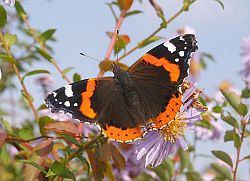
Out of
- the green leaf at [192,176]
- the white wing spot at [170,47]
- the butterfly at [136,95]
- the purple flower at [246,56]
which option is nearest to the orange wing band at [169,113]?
the butterfly at [136,95]

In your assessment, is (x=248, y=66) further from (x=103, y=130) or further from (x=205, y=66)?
(x=103, y=130)

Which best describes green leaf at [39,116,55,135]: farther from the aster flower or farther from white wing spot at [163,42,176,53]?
white wing spot at [163,42,176,53]

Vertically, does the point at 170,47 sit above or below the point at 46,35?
below

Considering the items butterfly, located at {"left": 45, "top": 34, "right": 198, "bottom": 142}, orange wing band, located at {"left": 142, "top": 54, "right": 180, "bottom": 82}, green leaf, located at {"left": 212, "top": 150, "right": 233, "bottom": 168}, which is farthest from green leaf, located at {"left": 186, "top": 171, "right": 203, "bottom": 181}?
orange wing band, located at {"left": 142, "top": 54, "right": 180, "bottom": 82}

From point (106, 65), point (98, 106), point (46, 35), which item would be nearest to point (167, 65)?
point (98, 106)

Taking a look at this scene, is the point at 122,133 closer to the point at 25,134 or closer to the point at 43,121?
the point at 43,121

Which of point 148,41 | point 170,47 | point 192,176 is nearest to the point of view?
point 170,47
